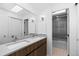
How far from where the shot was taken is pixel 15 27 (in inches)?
86.4

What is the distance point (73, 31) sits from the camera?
8.14ft

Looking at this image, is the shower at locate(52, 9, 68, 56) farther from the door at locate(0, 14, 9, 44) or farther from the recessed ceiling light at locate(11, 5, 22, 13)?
the door at locate(0, 14, 9, 44)

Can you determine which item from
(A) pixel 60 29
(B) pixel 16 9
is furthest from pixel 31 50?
(A) pixel 60 29

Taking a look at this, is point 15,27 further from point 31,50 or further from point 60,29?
point 60,29

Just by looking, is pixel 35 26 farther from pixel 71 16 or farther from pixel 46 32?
pixel 71 16

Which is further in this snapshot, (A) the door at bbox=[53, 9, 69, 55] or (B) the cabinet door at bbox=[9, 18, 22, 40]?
(A) the door at bbox=[53, 9, 69, 55]

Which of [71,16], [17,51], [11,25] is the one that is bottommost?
[17,51]

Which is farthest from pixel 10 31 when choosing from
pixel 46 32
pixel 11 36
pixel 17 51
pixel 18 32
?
pixel 46 32

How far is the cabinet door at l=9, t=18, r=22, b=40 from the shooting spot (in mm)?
2048

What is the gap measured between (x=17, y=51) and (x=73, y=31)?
190 centimetres

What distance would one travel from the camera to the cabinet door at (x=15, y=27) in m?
2.05

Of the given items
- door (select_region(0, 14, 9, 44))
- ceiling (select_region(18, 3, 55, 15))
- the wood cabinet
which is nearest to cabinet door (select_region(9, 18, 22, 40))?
door (select_region(0, 14, 9, 44))

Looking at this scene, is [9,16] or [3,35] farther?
[9,16]

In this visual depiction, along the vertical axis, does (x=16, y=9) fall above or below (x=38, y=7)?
below
